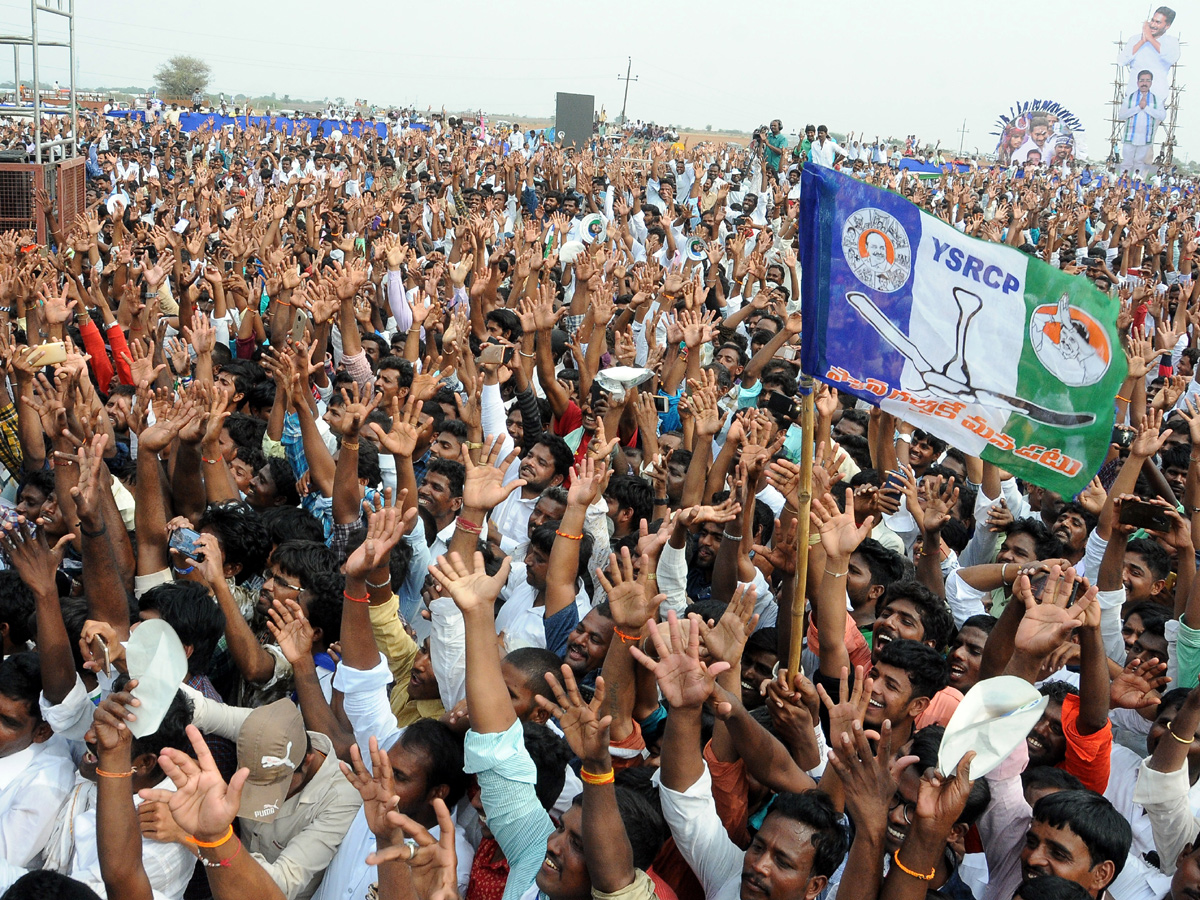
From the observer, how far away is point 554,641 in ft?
12.1

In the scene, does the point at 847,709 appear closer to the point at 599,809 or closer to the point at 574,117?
the point at 599,809

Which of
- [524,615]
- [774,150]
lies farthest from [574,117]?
[524,615]

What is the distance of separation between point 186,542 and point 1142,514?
3.48 meters

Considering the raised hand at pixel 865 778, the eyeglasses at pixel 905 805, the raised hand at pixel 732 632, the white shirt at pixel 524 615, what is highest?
the raised hand at pixel 732 632

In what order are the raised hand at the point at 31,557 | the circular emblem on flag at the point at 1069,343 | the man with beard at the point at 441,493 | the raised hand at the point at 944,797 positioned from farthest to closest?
1. the man with beard at the point at 441,493
2. the circular emblem on flag at the point at 1069,343
3. the raised hand at the point at 31,557
4. the raised hand at the point at 944,797

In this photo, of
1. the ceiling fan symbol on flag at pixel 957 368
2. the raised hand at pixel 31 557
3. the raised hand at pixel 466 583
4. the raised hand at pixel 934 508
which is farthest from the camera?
the raised hand at pixel 934 508

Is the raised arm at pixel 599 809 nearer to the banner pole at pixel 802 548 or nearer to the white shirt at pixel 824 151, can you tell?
the banner pole at pixel 802 548

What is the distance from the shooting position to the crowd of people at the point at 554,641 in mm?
2459

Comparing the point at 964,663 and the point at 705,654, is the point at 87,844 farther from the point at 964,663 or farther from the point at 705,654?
the point at 964,663

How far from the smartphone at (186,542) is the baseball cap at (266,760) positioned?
1.09 metres

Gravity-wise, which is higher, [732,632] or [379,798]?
[732,632]

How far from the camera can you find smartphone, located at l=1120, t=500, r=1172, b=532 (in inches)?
146

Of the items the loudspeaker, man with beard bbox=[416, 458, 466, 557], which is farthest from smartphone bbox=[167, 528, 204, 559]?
the loudspeaker

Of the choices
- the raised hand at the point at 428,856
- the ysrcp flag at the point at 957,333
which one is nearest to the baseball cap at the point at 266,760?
the raised hand at the point at 428,856
